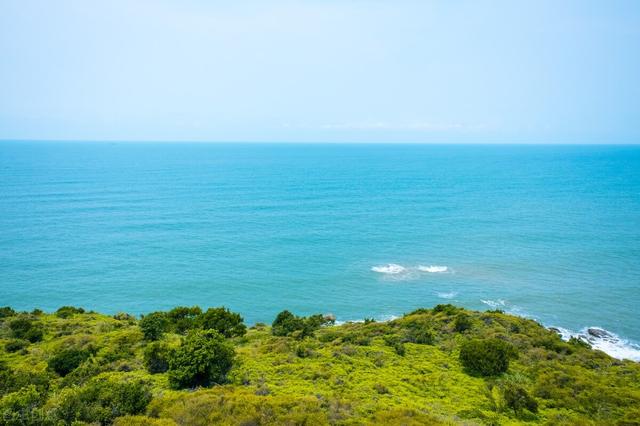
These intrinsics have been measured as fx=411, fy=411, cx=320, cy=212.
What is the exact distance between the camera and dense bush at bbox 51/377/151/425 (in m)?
16.8

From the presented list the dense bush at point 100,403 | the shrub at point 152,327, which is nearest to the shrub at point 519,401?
the dense bush at point 100,403

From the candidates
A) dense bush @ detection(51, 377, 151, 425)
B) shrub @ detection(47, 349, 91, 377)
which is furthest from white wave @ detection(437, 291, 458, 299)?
dense bush @ detection(51, 377, 151, 425)

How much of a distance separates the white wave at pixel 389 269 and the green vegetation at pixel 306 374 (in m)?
26.4

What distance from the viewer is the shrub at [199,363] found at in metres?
22.3

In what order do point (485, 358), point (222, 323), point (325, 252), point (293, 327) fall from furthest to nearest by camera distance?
1. point (325, 252)
2. point (293, 327)
3. point (222, 323)
4. point (485, 358)

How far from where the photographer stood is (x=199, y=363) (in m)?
22.5

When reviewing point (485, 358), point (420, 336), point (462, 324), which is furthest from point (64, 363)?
point (462, 324)

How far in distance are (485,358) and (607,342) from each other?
91.0 feet

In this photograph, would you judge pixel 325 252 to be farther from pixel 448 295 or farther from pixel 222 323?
pixel 222 323

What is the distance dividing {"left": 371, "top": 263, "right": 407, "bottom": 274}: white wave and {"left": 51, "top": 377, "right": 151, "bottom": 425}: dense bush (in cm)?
4700

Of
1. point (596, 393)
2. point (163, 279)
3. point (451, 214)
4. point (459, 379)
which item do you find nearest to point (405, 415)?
point (459, 379)

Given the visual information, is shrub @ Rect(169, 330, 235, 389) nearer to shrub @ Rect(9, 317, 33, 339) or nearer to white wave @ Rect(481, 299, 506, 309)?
shrub @ Rect(9, 317, 33, 339)

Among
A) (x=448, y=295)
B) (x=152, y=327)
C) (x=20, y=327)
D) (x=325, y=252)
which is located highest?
(x=152, y=327)

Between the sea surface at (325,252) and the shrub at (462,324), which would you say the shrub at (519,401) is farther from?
the sea surface at (325,252)
